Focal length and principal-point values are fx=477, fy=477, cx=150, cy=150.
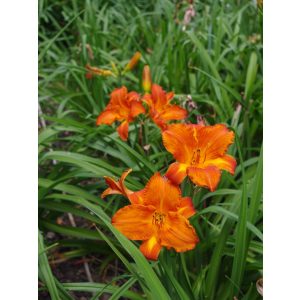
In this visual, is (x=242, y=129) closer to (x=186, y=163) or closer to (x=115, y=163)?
(x=115, y=163)

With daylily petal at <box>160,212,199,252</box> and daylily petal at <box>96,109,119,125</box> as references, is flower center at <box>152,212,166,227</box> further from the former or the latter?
daylily petal at <box>96,109,119,125</box>

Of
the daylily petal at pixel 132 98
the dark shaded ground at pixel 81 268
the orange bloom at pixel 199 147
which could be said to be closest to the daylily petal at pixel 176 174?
the orange bloom at pixel 199 147

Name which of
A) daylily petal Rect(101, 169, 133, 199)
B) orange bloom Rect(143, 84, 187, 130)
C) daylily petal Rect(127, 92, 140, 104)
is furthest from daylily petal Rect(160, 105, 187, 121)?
daylily petal Rect(101, 169, 133, 199)

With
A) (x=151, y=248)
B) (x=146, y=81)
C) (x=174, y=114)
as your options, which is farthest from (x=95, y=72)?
(x=151, y=248)

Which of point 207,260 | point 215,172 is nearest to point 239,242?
point 215,172

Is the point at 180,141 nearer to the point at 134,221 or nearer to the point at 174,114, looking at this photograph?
the point at 134,221

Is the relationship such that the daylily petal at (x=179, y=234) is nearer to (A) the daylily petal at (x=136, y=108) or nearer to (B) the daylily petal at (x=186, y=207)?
(B) the daylily petal at (x=186, y=207)
